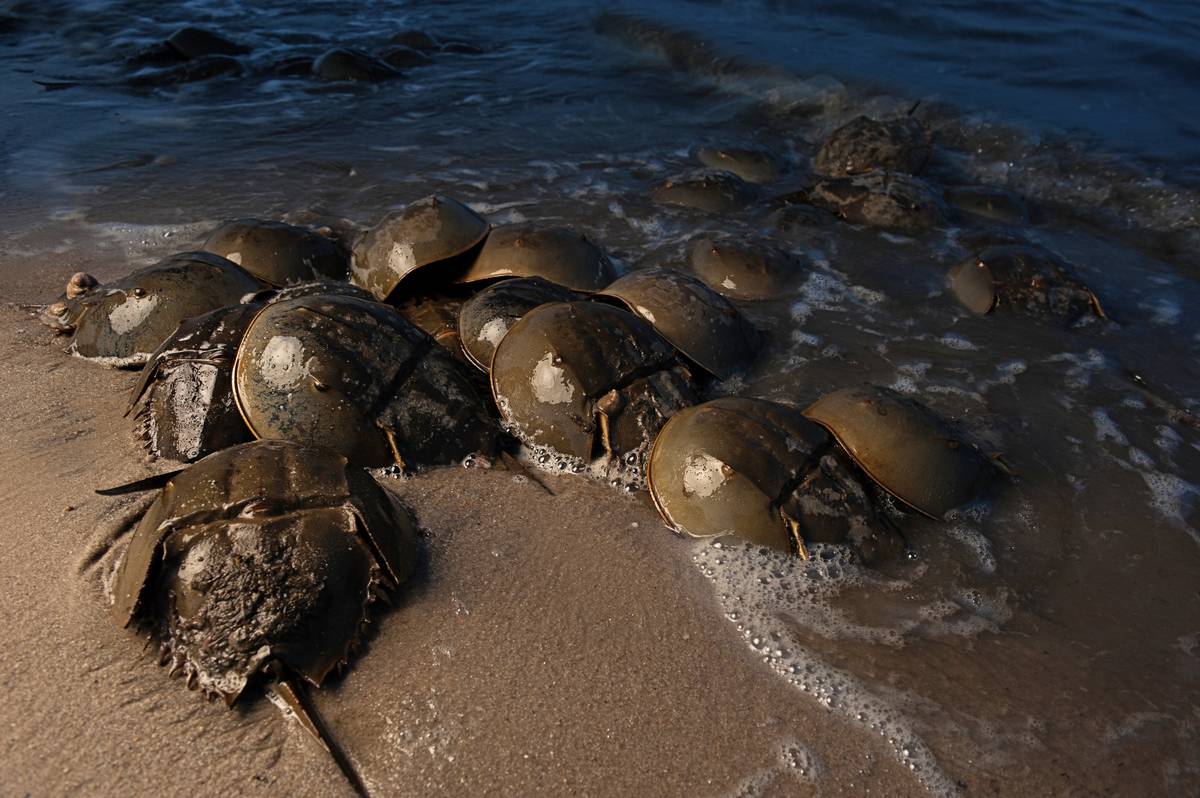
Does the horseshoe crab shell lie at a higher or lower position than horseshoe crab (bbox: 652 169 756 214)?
higher

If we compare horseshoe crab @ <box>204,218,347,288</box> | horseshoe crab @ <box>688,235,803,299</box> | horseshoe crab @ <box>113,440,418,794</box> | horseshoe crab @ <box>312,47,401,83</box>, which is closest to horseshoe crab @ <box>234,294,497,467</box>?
horseshoe crab @ <box>113,440,418,794</box>

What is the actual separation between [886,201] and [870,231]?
0.22 meters

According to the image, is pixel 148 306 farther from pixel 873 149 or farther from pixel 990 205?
pixel 990 205

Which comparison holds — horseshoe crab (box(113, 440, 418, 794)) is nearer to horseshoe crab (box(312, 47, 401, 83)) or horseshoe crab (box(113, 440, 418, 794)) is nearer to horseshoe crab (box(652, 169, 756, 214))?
horseshoe crab (box(652, 169, 756, 214))

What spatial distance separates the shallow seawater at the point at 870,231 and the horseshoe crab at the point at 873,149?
0.84 ft

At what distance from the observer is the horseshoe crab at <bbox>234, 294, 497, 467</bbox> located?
7.46 feet

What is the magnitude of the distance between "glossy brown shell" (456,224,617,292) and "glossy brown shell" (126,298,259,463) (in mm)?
1062

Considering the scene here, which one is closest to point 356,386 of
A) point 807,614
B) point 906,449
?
point 807,614

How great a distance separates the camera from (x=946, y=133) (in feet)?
21.8

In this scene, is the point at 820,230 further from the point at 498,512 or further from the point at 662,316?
the point at 498,512

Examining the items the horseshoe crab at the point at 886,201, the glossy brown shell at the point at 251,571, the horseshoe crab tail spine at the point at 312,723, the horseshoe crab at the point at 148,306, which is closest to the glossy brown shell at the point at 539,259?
the horseshoe crab at the point at 148,306

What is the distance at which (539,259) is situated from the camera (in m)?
3.34

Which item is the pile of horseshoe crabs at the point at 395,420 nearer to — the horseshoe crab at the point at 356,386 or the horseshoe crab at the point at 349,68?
the horseshoe crab at the point at 356,386

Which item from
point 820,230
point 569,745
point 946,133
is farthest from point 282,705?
point 946,133
